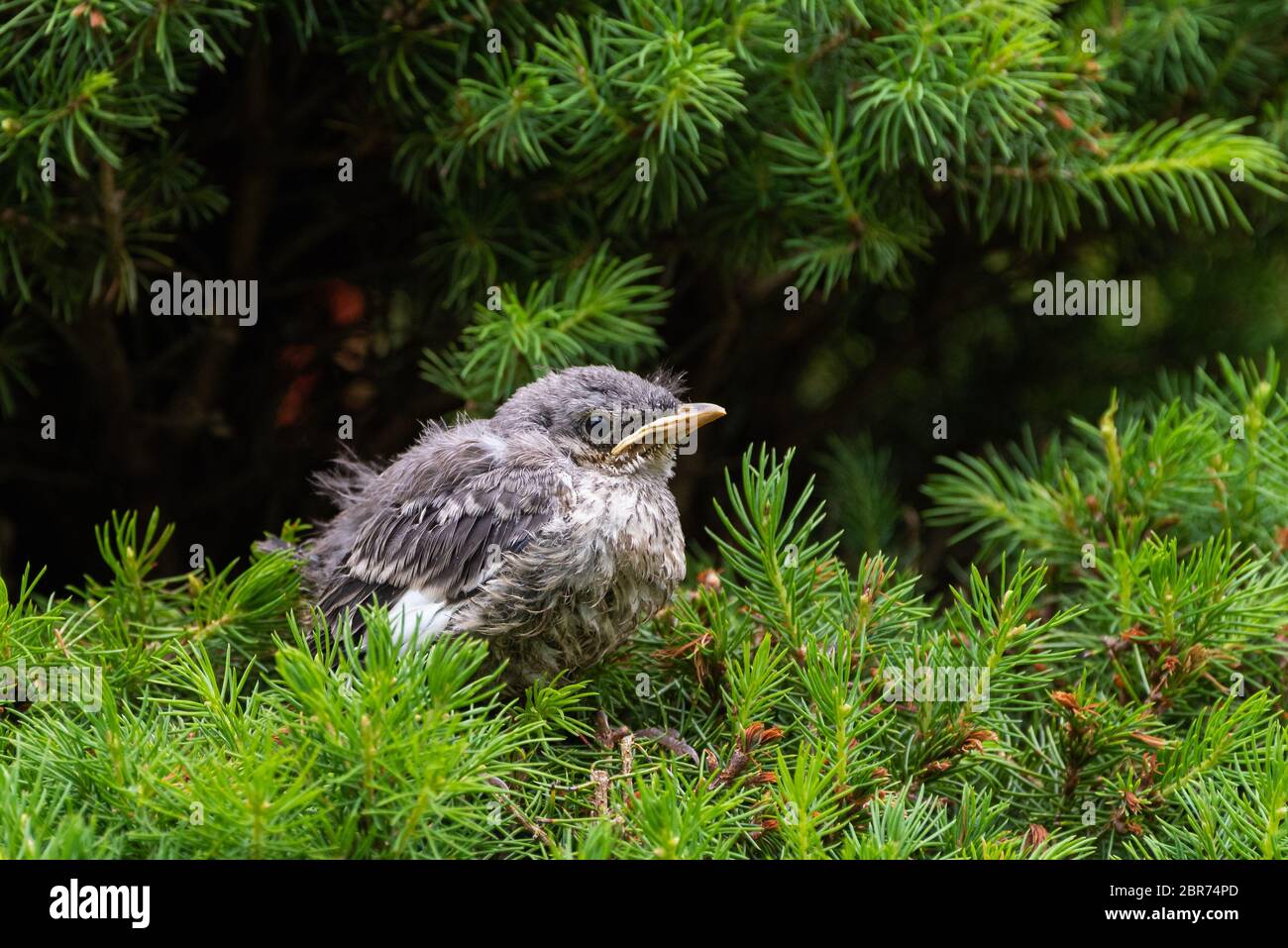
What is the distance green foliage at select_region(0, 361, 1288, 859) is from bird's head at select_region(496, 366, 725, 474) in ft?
0.33

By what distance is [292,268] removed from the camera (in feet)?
3.89

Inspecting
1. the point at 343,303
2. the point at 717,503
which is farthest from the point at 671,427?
the point at 343,303

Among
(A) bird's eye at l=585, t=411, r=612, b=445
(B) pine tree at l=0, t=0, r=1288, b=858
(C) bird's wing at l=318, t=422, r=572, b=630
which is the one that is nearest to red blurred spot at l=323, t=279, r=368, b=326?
(B) pine tree at l=0, t=0, r=1288, b=858

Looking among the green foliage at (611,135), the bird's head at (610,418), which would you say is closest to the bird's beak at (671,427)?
the bird's head at (610,418)

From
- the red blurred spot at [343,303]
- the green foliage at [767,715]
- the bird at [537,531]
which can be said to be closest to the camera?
the green foliage at [767,715]

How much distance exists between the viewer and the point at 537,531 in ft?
2.75

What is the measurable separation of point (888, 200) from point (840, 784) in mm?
548

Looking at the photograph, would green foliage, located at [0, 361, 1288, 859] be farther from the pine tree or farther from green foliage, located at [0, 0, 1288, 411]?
green foliage, located at [0, 0, 1288, 411]

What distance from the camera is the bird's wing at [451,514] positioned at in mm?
852

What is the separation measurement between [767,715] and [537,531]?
201mm

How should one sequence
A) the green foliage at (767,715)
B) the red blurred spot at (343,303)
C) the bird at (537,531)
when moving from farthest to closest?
the red blurred spot at (343,303)
the bird at (537,531)
the green foliage at (767,715)

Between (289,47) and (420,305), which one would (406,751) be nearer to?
(420,305)

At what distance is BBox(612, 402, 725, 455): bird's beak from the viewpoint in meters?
0.88

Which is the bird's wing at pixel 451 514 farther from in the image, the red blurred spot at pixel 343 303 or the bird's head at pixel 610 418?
the red blurred spot at pixel 343 303
